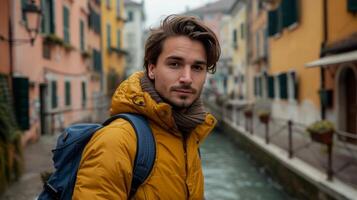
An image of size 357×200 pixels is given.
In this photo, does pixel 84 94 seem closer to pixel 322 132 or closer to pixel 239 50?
pixel 322 132

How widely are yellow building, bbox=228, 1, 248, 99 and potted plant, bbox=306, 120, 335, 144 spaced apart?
1961 cm

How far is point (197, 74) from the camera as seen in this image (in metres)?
1.72

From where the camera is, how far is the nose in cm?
166

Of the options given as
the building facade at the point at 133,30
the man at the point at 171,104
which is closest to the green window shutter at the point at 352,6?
the man at the point at 171,104

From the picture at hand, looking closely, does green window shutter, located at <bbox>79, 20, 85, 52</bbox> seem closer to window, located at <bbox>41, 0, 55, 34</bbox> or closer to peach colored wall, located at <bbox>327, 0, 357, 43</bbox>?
window, located at <bbox>41, 0, 55, 34</bbox>

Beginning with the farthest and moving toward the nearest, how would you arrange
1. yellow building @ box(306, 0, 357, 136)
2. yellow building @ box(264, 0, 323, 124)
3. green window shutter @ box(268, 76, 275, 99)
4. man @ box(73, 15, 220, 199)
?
1. green window shutter @ box(268, 76, 275, 99)
2. yellow building @ box(264, 0, 323, 124)
3. yellow building @ box(306, 0, 357, 136)
4. man @ box(73, 15, 220, 199)

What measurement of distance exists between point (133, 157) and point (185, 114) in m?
0.36

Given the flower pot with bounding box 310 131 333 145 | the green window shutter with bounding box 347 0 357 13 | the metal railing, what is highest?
the green window shutter with bounding box 347 0 357 13

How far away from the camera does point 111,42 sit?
27.7 meters

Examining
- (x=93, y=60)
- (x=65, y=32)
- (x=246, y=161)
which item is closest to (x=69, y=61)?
(x=65, y=32)

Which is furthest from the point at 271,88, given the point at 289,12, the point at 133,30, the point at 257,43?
the point at 133,30

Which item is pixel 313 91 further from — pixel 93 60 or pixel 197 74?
pixel 93 60

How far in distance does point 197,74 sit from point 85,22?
18723 mm

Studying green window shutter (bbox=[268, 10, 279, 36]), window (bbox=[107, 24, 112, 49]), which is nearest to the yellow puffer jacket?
green window shutter (bbox=[268, 10, 279, 36])
